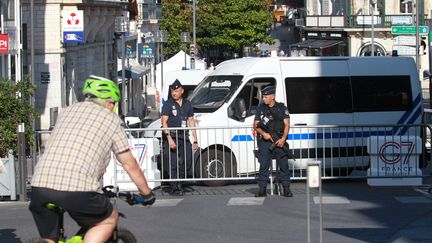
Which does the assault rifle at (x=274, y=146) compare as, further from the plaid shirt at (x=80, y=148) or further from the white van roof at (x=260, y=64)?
the plaid shirt at (x=80, y=148)

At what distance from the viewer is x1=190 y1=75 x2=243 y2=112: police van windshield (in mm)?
18906

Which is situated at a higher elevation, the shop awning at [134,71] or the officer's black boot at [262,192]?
the shop awning at [134,71]

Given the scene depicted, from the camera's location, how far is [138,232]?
12.5 metres

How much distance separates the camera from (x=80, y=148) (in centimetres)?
744

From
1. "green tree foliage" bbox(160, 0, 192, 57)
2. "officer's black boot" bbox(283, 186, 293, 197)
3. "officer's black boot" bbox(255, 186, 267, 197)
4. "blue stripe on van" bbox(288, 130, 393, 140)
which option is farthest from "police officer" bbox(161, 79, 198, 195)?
"green tree foliage" bbox(160, 0, 192, 57)

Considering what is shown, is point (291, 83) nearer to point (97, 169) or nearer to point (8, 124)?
point (8, 124)

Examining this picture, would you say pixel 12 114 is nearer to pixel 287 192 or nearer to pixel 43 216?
pixel 287 192

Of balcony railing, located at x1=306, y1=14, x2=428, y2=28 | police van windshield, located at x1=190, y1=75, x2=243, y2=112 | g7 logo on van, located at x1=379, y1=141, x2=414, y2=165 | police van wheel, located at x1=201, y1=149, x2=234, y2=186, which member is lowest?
police van wheel, located at x1=201, y1=149, x2=234, y2=186

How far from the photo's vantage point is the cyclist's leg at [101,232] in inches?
298

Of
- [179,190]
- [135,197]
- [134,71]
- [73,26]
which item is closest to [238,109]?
[179,190]

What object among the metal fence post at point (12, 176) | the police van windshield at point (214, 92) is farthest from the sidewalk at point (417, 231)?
the metal fence post at point (12, 176)

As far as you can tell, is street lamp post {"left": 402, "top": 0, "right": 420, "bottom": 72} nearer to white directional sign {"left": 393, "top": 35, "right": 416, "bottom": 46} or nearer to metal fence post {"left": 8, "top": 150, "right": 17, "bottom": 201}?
white directional sign {"left": 393, "top": 35, "right": 416, "bottom": 46}

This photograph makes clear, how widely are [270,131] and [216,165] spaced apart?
284 cm

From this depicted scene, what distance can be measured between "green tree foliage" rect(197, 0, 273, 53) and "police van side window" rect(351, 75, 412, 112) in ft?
169
